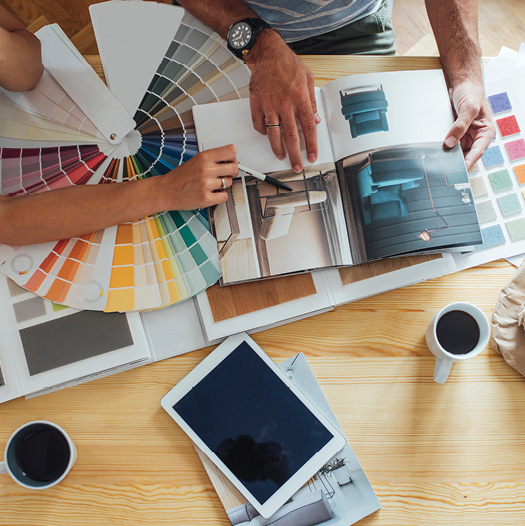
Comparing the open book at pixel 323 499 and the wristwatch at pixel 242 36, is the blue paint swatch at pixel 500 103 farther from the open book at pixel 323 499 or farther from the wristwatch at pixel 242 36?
the open book at pixel 323 499

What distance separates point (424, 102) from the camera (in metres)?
0.80

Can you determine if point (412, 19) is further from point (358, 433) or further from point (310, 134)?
point (358, 433)

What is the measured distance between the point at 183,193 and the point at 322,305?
294 mm

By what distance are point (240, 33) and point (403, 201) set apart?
1.33 ft

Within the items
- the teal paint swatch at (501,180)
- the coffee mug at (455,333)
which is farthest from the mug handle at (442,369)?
→ the teal paint swatch at (501,180)

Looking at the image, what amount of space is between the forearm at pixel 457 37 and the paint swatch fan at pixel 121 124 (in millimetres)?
374

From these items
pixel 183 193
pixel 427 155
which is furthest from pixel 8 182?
pixel 427 155

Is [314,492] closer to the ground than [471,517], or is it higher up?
higher up

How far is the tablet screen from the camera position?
728 millimetres

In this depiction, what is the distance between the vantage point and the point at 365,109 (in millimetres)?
781

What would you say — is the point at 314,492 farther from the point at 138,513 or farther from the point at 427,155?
the point at 427,155

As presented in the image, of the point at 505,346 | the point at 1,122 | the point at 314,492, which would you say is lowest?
the point at 314,492

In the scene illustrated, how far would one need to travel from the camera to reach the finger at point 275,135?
777 mm

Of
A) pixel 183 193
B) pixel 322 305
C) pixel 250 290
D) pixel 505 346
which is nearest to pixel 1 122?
pixel 183 193
